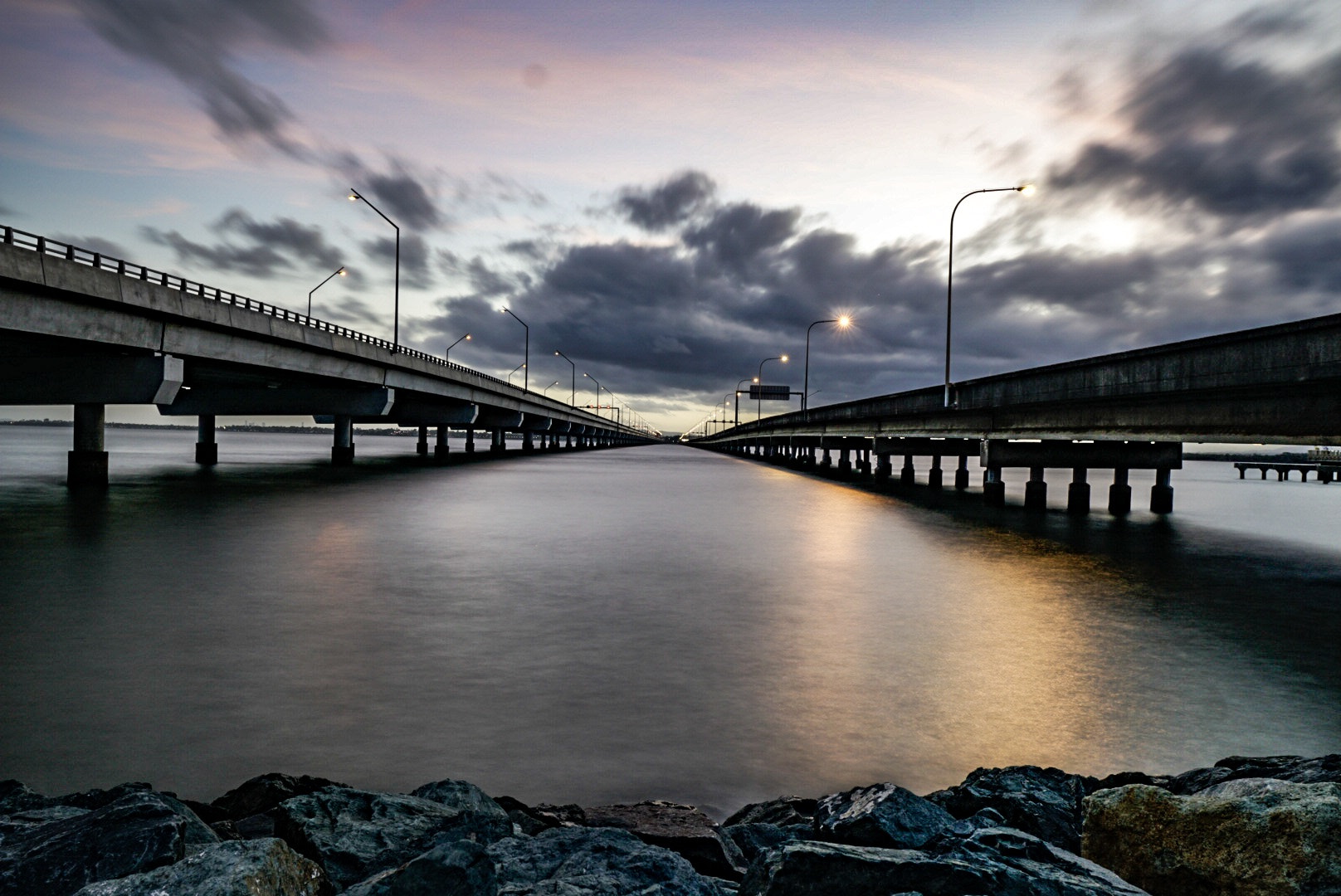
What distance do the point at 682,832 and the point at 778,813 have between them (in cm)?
94

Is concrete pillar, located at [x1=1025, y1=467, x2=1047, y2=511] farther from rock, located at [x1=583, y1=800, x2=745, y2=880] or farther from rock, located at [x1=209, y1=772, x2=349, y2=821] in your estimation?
rock, located at [x1=209, y1=772, x2=349, y2=821]

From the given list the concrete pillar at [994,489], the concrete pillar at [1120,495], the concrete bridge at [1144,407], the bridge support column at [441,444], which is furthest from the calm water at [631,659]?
the bridge support column at [441,444]

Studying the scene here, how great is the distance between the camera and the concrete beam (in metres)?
32.8

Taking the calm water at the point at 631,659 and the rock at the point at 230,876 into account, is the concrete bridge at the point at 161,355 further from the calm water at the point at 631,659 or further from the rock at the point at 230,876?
the rock at the point at 230,876

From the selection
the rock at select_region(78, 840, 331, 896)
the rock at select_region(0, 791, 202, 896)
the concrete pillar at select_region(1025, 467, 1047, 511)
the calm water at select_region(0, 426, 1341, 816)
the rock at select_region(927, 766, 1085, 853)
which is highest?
the concrete pillar at select_region(1025, 467, 1047, 511)

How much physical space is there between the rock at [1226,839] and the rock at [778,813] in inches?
72.4

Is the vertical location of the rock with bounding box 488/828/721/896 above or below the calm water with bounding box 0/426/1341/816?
above

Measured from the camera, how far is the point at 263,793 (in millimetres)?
5293

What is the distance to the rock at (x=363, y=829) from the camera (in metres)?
4.38

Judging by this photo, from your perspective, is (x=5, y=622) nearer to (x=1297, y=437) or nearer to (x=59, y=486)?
(x=1297, y=437)

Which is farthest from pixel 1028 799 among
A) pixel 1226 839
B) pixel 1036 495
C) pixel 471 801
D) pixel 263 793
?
pixel 1036 495

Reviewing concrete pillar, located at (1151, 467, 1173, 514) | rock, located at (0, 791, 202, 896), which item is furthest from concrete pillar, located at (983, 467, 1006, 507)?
rock, located at (0, 791, 202, 896)

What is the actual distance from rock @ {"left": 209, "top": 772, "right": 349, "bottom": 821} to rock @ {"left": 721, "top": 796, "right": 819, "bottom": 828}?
2.84 meters

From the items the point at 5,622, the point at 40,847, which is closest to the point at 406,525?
the point at 5,622
